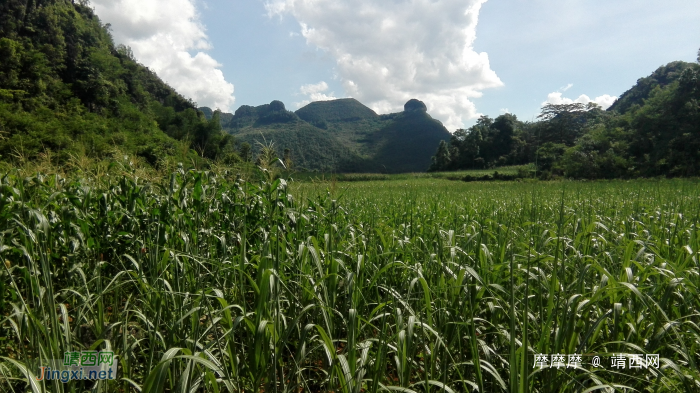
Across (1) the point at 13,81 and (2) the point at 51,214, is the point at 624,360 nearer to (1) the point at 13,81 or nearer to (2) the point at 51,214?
(2) the point at 51,214

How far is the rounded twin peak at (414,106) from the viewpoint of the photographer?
506 ft

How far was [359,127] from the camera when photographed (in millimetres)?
158250

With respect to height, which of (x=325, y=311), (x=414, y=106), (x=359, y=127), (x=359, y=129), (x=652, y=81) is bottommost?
(x=325, y=311)

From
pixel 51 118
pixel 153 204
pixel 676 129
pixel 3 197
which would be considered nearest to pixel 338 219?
pixel 153 204

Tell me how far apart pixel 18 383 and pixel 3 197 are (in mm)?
1088

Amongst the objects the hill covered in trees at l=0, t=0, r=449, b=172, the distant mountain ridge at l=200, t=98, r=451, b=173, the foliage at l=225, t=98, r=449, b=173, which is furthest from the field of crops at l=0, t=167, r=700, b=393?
the distant mountain ridge at l=200, t=98, r=451, b=173

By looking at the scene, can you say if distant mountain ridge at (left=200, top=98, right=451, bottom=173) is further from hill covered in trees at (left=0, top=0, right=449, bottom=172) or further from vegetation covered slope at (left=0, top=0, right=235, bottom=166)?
vegetation covered slope at (left=0, top=0, right=235, bottom=166)

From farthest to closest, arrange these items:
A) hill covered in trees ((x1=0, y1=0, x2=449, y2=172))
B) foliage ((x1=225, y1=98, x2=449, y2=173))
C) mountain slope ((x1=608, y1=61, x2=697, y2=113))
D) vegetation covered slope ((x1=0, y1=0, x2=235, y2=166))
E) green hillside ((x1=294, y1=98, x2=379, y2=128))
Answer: green hillside ((x1=294, y1=98, x2=379, y2=128))
foliage ((x1=225, y1=98, x2=449, y2=173))
mountain slope ((x1=608, y1=61, x2=697, y2=113))
vegetation covered slope ((x1=0, y1=0, x2=235, y2=166))
hill covered in trees ((x1=0, y1=0, x2=449, y2=172))

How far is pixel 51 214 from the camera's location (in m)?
2.96

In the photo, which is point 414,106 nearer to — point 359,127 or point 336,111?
point 359,127

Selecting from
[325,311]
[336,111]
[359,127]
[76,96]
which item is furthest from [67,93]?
[336,111]

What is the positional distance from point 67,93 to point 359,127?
12619 cm

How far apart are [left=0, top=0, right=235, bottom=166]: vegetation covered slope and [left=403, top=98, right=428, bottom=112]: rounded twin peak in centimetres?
11453

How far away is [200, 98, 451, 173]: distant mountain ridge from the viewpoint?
105 meters
